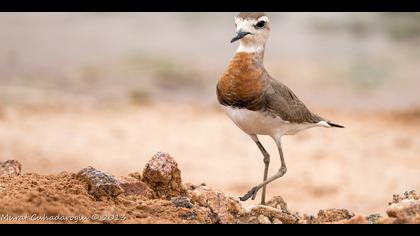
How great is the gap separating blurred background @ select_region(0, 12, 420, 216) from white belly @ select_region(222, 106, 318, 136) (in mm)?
3518

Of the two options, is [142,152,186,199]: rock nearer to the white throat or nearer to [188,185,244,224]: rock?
[188,185,244,224]: rock

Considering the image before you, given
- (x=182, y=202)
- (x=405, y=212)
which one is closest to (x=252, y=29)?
(x=182, y=202)

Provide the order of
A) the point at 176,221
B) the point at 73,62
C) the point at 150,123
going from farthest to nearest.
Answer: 1. the point at 73,62
2. the point at 150,123
3. the point at 176,221

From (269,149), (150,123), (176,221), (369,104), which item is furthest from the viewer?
(369,104)

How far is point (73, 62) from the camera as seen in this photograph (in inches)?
715

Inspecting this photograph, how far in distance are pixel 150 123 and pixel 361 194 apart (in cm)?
401

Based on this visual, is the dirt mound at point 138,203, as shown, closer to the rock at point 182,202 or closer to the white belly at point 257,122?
the rock at point 182,202

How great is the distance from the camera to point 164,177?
22.9 feet

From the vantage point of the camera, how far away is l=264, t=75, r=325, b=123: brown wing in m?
7.64

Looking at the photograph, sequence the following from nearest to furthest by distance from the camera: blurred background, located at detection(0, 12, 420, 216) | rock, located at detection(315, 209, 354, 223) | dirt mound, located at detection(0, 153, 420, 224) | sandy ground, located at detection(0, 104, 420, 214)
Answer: dirt mound, located at detection(0, 153, 420, 224) < rock, located at detection(315, 209, 354, 223) < sandy ground, located at detection(0, 104, 420, 214) < blurred background, located at detection(0, 12, 420, 216)

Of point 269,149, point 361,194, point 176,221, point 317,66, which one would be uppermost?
point 317,66

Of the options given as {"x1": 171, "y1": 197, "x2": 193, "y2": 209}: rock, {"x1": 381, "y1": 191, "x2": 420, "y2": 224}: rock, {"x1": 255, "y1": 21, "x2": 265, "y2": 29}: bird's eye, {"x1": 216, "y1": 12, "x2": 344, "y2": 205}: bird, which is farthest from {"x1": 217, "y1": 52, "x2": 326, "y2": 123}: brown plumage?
{"x1": 381, "y1": 191, "x2": 420, "y2": 224}: rock

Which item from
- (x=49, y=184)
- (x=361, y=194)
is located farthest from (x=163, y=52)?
(x=49, y=184)

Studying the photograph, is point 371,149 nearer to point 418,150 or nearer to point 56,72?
point 418,150
